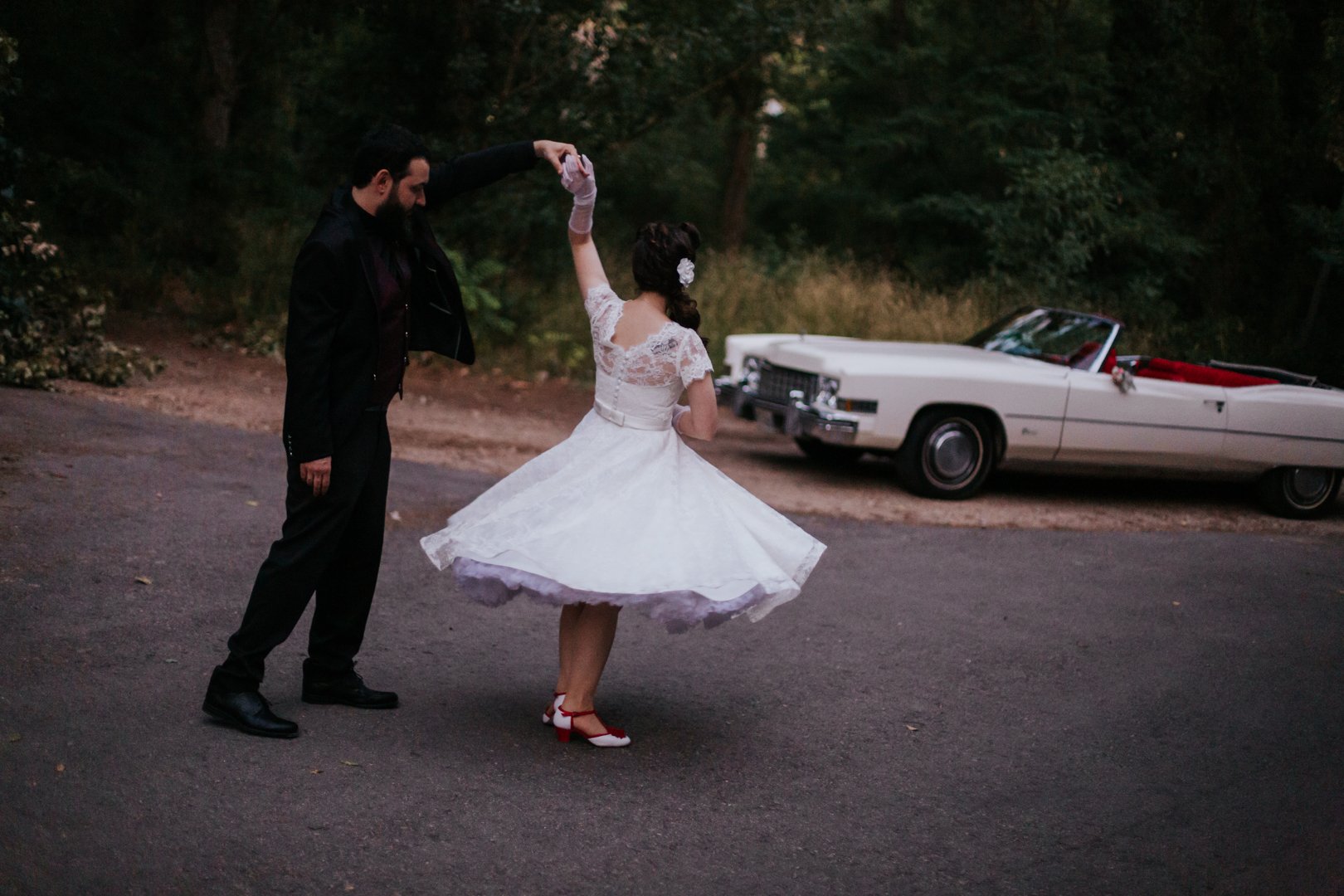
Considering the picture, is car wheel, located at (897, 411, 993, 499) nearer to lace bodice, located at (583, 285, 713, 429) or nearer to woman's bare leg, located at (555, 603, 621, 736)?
lace bodice, located at (583, 285, 713, 429)

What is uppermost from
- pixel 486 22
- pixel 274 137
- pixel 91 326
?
pixel 486 22

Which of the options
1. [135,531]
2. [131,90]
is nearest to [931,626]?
[135,531]

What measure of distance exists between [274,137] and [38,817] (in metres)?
20.9

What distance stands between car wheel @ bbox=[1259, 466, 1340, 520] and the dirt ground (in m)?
0.14

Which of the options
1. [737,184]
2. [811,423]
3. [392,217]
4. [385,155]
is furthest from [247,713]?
[737,184]

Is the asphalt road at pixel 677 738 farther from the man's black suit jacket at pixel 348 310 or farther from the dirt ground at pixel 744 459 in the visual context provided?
the dirt ground at pixel 744 459

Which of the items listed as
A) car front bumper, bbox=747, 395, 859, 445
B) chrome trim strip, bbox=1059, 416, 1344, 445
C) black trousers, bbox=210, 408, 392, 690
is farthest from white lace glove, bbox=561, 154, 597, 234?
chrome trim strip, bbox=1059, 416, 1344, 445

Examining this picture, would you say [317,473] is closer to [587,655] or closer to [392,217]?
[392,217]

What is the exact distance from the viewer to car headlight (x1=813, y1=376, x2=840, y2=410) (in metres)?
9.82

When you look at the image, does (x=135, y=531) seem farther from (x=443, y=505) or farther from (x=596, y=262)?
(x=596, y=262)

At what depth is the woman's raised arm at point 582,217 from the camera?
447 centimetres

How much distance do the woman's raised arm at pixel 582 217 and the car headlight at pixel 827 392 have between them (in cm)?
522

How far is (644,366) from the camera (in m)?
4.49

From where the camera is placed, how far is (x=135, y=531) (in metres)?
6.66
